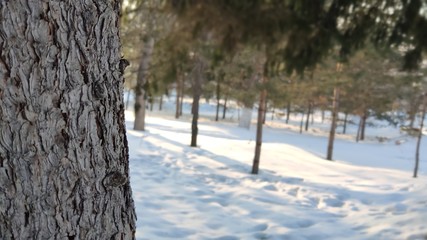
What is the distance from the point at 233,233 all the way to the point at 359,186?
5028mm

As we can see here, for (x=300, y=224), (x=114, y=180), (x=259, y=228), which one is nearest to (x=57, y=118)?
(x=114, y=180)

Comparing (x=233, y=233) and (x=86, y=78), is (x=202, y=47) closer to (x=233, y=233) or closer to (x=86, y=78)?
(x=233, y=233)

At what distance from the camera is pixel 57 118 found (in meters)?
1.02

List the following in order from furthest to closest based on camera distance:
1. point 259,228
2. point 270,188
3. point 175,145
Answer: point 175,145, point 270,188, point 259,228

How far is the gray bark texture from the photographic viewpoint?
38.4 inches

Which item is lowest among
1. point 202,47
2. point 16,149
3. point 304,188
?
point 304,188

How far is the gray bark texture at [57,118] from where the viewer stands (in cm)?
97

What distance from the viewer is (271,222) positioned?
518 cm

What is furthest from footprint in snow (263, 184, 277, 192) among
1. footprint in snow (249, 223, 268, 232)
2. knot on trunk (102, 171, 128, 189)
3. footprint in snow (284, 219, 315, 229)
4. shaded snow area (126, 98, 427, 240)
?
knot on trunk (102, 171, 128, 189)

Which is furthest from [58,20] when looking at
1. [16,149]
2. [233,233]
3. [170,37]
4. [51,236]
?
[170,37]

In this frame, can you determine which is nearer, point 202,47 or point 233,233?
point 233,233

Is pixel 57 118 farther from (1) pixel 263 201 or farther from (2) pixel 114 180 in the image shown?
(1) pixel 263 201

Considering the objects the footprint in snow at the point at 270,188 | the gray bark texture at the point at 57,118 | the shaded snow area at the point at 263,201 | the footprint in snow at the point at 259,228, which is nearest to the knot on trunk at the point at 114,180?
the gray bark texture at the point at 57,118

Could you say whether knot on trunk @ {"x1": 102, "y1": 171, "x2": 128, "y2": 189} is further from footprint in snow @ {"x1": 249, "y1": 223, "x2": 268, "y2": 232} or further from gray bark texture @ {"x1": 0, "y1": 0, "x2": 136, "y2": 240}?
footprint in snow @ {"x1": 249, "y1": 223, "x2": 268, "y2": 232}
